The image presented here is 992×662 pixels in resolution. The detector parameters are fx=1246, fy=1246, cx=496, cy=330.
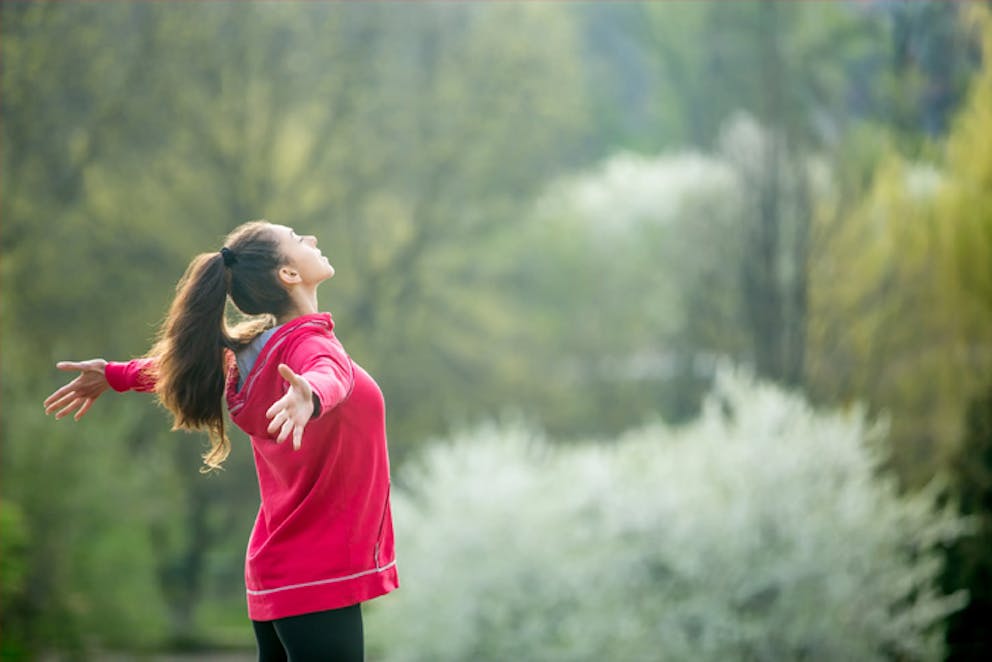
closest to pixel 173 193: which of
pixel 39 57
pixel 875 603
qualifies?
pixel 39 57

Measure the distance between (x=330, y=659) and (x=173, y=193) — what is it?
472 inches

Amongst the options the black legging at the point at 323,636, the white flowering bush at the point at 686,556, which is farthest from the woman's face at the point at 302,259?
the white flowering bush at the point at 686,556

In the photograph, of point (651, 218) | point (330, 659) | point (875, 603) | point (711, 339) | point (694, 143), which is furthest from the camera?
point (694, 143)

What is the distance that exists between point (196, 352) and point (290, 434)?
0.29 metres

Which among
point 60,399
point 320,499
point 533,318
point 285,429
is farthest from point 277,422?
point 533,318

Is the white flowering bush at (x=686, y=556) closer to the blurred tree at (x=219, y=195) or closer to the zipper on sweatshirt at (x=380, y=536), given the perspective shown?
the blurred tree at (x=219, y=195)

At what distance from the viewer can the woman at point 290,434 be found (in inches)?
85.6

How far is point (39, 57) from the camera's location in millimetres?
11898

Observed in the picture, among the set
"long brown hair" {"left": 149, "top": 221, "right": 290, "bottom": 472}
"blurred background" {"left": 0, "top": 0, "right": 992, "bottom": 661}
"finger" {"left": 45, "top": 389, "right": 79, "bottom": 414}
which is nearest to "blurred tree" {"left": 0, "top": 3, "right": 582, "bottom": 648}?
"blurred background" {"left": 0, "top": 0, "right": 992, "bottom": 661}

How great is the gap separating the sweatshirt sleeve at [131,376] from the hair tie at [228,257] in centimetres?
27

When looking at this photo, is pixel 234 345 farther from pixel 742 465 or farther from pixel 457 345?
pixel 457 345

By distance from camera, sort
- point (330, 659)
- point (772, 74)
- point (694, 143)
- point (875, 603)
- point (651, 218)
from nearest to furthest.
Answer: point (330, 659) → point (875, 603) → point (772, 74) → point (651, 218) → point (694, 143)

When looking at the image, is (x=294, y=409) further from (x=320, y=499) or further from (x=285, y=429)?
(x=320, y=499)

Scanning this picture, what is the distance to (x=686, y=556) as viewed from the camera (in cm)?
754
